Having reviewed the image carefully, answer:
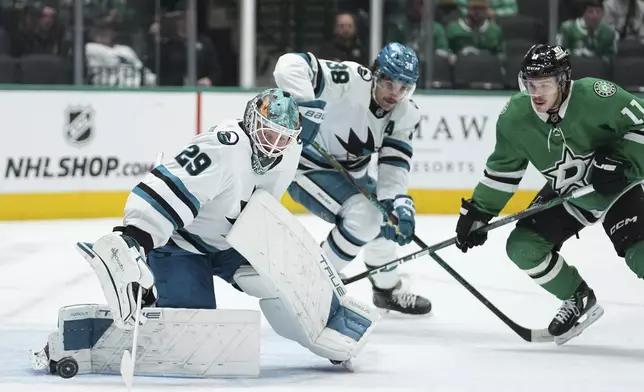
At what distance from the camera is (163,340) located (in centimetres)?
300

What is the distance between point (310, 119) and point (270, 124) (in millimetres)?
827

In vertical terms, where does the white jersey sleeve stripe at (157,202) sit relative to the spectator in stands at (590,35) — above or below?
below

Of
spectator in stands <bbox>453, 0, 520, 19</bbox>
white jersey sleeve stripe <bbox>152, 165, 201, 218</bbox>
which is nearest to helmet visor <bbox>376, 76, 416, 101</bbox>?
white jersey sleeve stripe <bbox>152, 165, 201, 218</bbox>

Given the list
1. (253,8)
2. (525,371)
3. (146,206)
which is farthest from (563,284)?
(253,8)

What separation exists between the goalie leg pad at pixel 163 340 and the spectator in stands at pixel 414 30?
5.02 m

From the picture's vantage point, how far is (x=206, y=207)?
10.1ft

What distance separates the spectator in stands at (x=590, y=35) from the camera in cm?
779

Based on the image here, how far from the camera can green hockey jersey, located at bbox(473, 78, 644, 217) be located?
3.55 metres

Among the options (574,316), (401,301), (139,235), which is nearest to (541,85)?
(574,316)

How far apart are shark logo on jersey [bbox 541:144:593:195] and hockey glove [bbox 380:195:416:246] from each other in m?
0.48

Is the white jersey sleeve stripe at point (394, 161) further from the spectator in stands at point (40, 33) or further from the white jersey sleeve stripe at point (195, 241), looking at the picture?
the spectator in stands at point (40, 33)

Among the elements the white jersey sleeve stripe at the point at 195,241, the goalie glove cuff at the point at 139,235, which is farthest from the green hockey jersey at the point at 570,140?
the goalie glove cuff at the point at 139,235

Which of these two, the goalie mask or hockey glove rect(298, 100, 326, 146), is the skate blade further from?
the goalie mask

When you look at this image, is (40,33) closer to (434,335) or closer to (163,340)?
(434,335)
